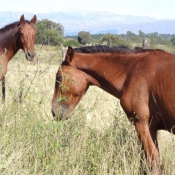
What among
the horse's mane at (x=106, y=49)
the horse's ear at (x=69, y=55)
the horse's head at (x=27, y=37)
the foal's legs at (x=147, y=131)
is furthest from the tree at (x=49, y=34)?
the foal's legs at (x=147, y=131)

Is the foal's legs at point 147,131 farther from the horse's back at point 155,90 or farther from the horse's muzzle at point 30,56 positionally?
the horse's muzzle at point 30,56

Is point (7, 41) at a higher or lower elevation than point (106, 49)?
lower

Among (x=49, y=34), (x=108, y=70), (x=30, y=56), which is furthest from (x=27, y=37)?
(x=49, y=34)

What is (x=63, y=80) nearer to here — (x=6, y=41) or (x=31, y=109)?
(x=31, y=109)

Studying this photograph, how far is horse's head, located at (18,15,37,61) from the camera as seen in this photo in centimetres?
781

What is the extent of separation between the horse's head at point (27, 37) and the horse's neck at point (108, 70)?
11.1ft

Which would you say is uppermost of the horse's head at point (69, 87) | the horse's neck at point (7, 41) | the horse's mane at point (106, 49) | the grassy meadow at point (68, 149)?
the horse's mane at point (106, 49)

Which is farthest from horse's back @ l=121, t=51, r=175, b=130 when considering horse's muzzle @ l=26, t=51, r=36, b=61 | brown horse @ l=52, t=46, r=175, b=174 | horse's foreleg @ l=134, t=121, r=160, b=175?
horse's muzzle @ l=26, t=51, r=36, b=61

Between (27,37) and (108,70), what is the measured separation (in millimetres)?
3674

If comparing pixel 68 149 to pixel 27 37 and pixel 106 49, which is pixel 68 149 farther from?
pixel 27 37

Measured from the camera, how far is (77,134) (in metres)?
3.96

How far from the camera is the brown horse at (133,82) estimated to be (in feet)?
12.8

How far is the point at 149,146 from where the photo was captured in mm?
3906

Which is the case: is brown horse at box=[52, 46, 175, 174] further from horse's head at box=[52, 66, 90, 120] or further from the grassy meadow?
the grassy meadow
